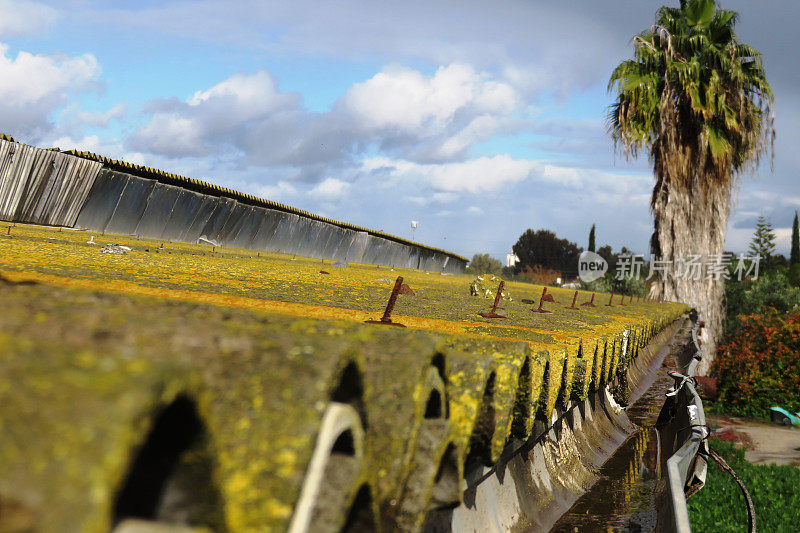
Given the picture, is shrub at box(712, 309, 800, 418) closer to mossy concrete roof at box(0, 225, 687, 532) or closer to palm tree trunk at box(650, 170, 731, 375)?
palm tree trunk at box(650, 170, 731, 375)

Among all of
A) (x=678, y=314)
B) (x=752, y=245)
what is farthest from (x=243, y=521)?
(x=752, y=245)

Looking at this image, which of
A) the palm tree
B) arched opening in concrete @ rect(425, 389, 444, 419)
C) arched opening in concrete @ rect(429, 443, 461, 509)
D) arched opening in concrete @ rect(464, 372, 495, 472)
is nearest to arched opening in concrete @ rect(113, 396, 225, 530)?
arched opening in concrete @ rect(425, 389, 444, 419)

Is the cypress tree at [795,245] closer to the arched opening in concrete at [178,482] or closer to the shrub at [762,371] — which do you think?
the shrub at [762,371]

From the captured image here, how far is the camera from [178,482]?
0.96 m

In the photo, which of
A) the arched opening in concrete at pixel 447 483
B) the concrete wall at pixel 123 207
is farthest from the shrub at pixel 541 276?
the arched opening in concrete at pixel 447 483

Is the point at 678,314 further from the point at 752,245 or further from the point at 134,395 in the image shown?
the point at 752,245

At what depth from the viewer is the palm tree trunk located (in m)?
25.3

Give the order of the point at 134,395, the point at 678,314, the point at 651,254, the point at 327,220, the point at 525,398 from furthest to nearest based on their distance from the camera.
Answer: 1. the point at 651,254
2. the point at 327,220
3. the point at 678,314
4. the point at 525,398
5. the point at 134,395

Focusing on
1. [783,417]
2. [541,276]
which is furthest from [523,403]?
[541,276]

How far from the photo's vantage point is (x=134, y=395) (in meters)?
0.73

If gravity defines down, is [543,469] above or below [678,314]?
below

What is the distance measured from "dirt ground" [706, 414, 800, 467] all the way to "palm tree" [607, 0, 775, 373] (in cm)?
749

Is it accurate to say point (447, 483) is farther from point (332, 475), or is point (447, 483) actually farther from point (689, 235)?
point (689, 235)

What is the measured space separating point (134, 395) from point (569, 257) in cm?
9132
